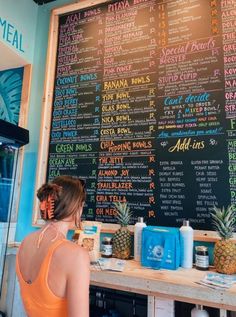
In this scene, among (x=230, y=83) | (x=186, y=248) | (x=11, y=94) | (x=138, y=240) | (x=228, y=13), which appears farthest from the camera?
(x=11, y=94)

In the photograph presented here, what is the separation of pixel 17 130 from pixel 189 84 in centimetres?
162

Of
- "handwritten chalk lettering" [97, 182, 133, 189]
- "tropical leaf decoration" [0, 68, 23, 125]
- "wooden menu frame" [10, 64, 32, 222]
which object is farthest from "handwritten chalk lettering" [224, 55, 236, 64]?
"tropical leaf decoration" [0, 68, 23, 125]

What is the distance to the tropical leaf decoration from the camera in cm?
315

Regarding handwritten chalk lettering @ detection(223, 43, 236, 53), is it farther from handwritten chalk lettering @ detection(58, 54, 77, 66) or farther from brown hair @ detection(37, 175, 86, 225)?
brown hair @ detection(37, 175, 86, 225)

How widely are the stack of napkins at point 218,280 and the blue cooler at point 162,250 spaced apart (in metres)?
0.24

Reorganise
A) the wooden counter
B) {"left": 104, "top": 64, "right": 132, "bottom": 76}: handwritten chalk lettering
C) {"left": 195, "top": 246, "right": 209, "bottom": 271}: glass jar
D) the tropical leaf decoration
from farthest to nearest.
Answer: the tropical leaf decoration
{"left": 104, "top": 64, "right": 132, "bottom": 76}: handwritten chalk lettering
{"left": 195, "top": 246, "right": 209, "bottom": 271}: glass jar
the wooden counter

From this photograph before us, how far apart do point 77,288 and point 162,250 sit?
2.94ft

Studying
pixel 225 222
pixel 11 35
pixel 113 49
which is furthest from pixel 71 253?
pixel 11 35

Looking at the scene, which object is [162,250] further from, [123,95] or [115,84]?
[115,84]

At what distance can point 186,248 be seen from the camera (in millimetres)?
1885

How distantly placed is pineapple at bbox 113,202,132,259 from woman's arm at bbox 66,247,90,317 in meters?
1.04

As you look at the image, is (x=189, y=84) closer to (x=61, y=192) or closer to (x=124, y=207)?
(x=124, y=207)

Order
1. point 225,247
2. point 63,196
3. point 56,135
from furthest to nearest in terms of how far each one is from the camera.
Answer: point 56,135, point 225,247, point 63,196

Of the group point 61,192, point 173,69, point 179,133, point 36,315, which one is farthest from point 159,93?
point 36,315
